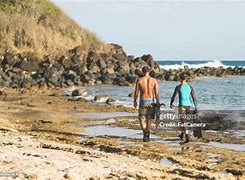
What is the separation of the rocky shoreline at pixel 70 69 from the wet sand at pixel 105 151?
16.1 meters

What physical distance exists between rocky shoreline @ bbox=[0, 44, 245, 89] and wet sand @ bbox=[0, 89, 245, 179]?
52.8ft

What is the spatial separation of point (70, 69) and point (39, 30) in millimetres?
4276

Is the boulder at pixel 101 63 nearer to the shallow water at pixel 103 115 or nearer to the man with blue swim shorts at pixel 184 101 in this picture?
the shallow water at pixel 103 115

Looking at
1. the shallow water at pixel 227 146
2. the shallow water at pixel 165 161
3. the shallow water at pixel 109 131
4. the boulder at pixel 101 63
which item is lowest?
the shallow water at pixel 165 161

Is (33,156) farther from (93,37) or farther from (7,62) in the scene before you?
(93,37)

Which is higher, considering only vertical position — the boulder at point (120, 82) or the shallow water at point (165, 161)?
the boulder at point (120, 82)

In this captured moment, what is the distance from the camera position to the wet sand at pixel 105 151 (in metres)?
8.35

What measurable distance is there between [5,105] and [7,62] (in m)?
17.5

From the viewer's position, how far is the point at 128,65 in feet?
167

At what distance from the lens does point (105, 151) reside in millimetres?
11148

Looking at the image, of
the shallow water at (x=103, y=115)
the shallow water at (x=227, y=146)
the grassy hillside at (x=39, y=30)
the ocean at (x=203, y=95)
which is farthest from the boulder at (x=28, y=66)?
the shallow water at (x=227, y=146)

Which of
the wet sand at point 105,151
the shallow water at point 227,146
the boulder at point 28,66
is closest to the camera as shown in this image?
the wet sand at point 105,151
